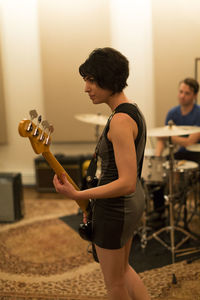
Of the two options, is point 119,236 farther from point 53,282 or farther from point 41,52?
point 41,52

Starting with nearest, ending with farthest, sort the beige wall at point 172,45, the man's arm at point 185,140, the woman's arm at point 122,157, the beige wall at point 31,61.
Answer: the woman's arm at point 122,157, the man's arm at point 185,140, the beige wall at point 172,45, the beige wall at point 31,61

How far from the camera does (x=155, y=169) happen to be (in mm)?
3021

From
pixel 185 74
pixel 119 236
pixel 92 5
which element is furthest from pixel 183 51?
pixel 119 236

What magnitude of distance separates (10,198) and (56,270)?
1270 mm

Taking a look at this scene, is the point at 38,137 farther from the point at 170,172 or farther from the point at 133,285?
the point at 170,172

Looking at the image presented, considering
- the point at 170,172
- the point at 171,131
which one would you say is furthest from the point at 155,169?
the point at 171,131

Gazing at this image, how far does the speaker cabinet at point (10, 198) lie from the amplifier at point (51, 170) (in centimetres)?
85

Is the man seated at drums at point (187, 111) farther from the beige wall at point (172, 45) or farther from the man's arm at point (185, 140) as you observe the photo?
the beige wall at point (172, 45)

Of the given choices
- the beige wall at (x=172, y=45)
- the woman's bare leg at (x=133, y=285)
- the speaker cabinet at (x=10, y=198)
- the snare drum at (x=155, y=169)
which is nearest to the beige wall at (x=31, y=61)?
the beige wall at (x=172, y=45)

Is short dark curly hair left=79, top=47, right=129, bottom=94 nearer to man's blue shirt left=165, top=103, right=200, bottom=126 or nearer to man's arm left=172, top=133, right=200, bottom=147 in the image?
man's arm left=172, top=133, right=200, bottom=147

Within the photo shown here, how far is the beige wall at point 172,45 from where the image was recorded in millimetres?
4410

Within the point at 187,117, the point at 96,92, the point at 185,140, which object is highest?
the point at 96,92

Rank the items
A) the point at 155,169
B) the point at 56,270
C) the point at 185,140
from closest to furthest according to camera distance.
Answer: the point at 56,270 < the point at 155,169 < the point at 185,140

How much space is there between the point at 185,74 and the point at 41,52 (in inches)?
71.4
